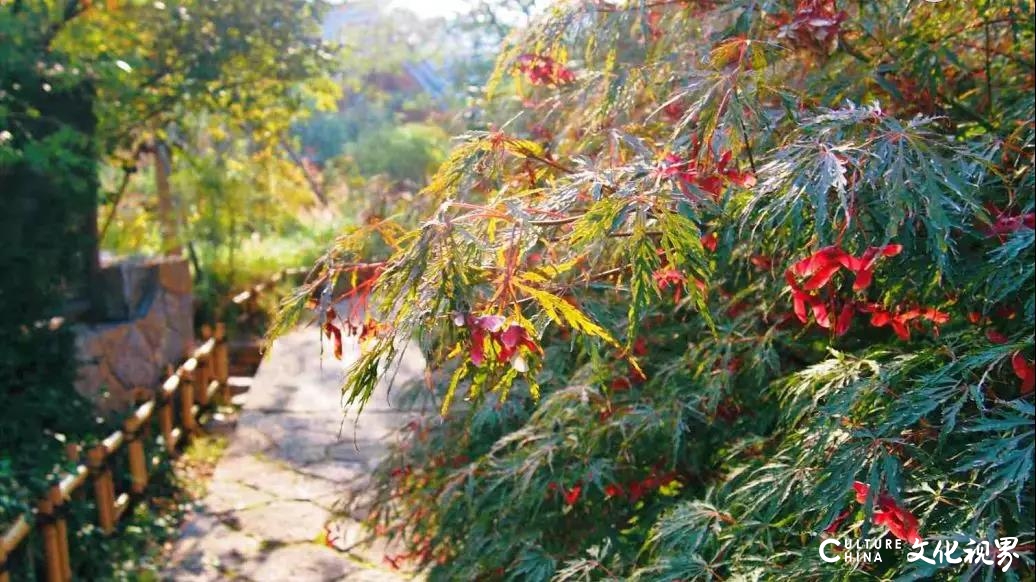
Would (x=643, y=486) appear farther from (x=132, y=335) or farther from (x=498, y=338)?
(x=132, y=335)

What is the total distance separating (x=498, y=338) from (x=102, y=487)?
335 cm

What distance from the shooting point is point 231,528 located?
168 inches

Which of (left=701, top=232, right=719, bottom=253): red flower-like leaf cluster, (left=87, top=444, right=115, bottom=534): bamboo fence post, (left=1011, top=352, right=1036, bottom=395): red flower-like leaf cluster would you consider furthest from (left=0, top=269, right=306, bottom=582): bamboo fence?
(left=1011, top=352, right=1036, bottom=395): red flower-like leaf cluster

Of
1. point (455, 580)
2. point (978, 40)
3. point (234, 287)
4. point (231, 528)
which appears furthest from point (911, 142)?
point (234, 287)

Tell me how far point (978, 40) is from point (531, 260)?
1.27 metres

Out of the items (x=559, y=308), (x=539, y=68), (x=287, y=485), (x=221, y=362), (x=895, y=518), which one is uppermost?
(x=539, y=68)

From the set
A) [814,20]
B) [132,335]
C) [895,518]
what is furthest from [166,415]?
[895,518]

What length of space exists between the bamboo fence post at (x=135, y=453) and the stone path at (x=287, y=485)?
0.31 metres

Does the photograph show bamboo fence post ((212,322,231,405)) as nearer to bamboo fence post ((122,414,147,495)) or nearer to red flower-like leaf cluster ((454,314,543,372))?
bamboo fence post ((122,414,147,495))

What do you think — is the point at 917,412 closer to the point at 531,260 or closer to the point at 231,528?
the point at 531,260

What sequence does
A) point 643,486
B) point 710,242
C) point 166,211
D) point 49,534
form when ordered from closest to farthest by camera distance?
point 710,242 → point 643,486 → point 49,534 → point 166,211

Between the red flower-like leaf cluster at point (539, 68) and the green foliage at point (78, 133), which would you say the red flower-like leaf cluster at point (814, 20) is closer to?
the red flower-like leaf cluster at point (539, 68)

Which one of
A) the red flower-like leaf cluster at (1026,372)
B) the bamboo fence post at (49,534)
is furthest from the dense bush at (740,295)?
the bamboo fence post at (49,534)

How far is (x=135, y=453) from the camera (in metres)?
4.36
